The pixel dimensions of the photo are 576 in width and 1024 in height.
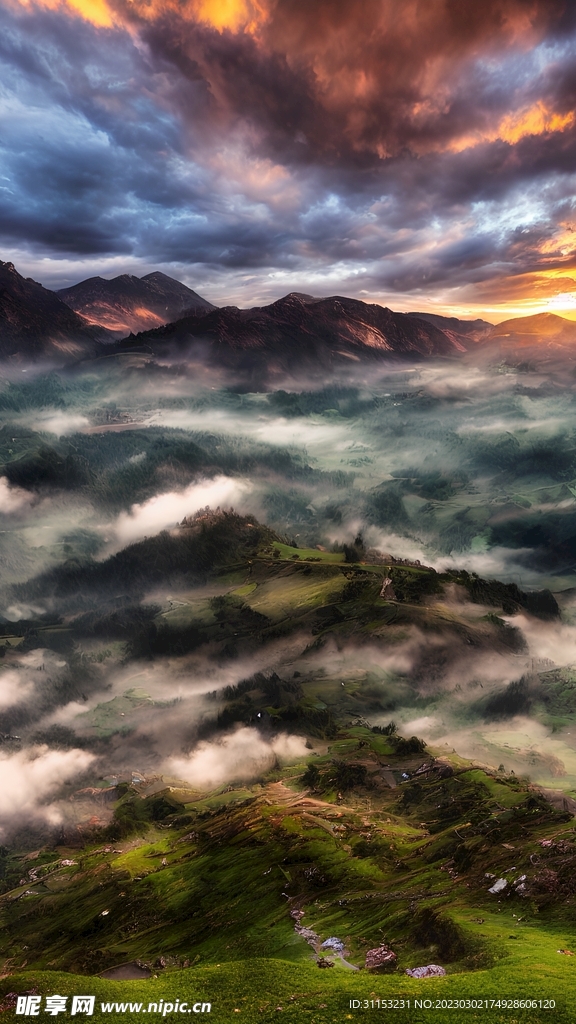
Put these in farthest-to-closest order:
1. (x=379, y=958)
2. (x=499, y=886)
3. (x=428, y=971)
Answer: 1. (x=499, y=886)
2. (x=379, y=958)
3. (x=428, y=971)

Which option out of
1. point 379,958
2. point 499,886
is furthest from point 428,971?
point 499,886

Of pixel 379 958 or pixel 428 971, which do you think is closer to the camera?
pixel 428 971

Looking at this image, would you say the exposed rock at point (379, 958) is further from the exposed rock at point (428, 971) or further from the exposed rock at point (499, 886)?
the exposed rock at point (499, 886)

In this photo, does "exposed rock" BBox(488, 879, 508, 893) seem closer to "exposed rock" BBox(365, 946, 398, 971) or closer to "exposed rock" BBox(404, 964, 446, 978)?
"exposed rock" BBox(365, 946, 398, 971)

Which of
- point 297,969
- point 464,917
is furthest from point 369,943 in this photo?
point 297,969

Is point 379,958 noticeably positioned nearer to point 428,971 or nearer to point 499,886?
point 428,971

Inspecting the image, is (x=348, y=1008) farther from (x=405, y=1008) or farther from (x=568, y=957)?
(x=568, y=957)

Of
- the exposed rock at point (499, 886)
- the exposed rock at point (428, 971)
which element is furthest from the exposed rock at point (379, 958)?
the exposed rock at point (499, 886)

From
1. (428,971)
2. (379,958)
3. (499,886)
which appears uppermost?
(428,971)

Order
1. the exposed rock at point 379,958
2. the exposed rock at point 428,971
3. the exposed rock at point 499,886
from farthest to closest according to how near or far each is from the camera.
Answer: the exposed rock at point 499,886
the exposed rock at point 379,958
the exposed rock at point 428,971

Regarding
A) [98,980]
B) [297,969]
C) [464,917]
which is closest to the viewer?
[297,969]

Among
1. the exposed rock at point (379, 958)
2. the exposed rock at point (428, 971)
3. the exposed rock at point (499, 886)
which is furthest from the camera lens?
the exposed rock at point (499, 886)
